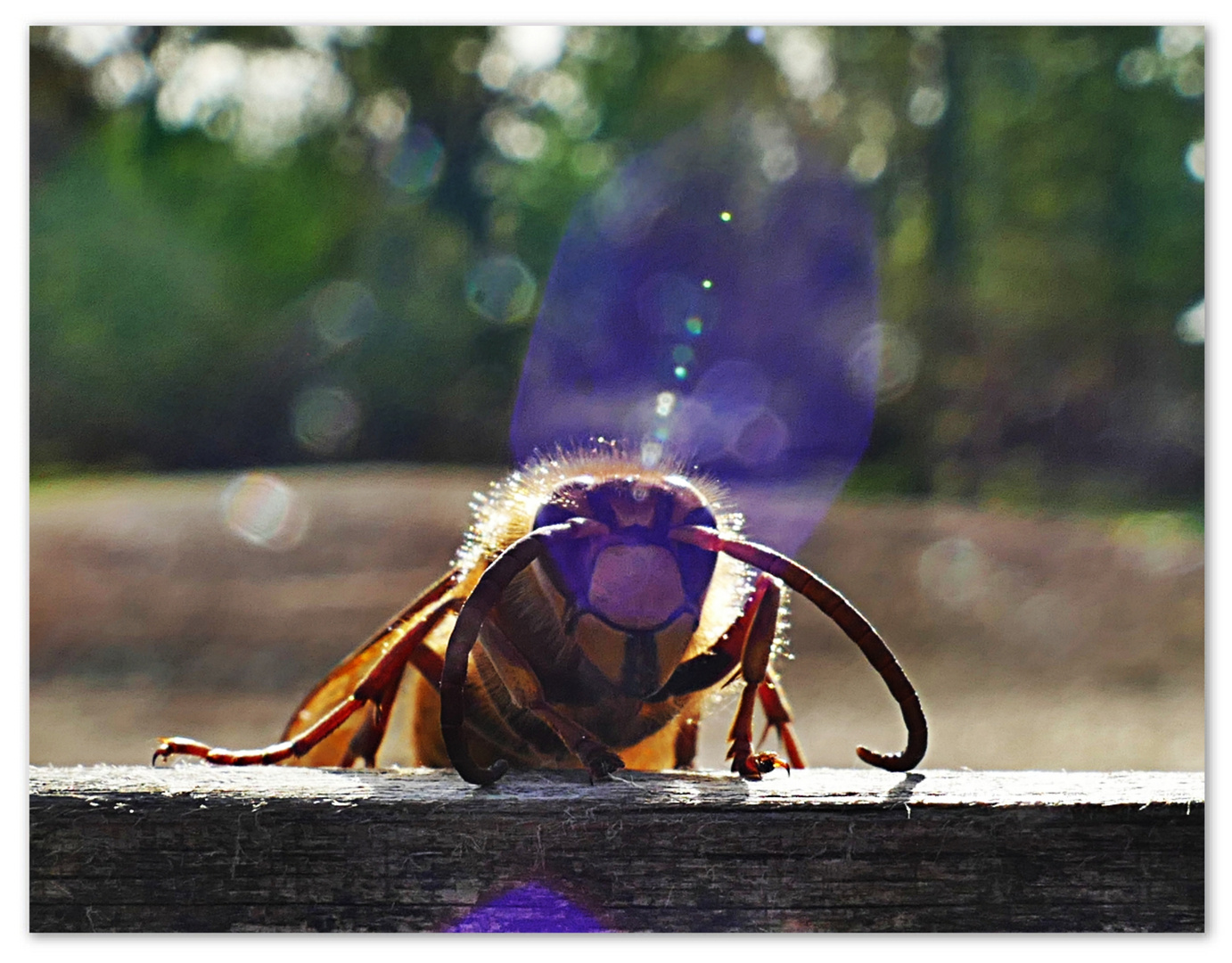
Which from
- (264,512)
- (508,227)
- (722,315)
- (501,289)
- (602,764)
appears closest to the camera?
(602,764)

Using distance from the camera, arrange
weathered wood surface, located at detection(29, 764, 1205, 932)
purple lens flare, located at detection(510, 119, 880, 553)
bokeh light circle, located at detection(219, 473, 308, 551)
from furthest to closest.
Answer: purple lens flare, located at detection(510, 119, 880, 553)
bokeh light circle, located at detection(219, 473, 308, 551)
weathered wood surface, located at detection(29, 764, 1205, 932)

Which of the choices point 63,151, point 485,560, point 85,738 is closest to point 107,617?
point 85,738

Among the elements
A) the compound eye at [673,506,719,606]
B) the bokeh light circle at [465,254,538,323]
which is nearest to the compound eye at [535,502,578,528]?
the compound eye at [673,506,719,606]

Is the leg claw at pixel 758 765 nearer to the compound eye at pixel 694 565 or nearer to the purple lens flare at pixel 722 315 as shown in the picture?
the compound eye at pixel 694 565

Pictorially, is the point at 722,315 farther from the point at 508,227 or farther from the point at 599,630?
the point at 599,630

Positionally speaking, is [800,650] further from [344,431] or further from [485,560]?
[485,560]

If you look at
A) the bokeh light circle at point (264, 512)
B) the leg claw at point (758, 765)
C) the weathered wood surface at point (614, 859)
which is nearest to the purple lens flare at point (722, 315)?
the bokeh light circle at point (264, 512)

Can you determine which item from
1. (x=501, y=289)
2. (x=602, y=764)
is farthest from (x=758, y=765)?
(x=501, y=289)

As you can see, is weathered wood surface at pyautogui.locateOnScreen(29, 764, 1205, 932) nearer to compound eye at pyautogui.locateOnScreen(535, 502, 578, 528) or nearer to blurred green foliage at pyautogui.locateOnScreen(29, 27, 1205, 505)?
compound eye at pyautogui.locateOnScreen(535, 502, 578, 528)
